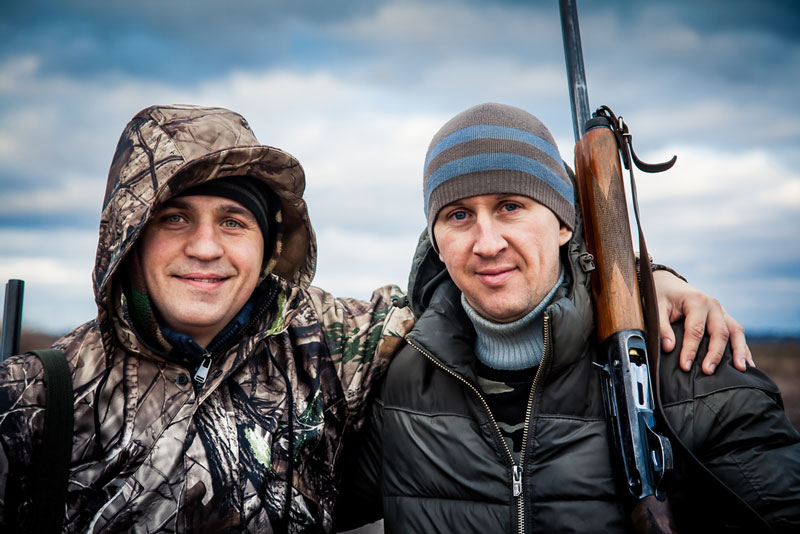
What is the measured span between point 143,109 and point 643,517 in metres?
2.89

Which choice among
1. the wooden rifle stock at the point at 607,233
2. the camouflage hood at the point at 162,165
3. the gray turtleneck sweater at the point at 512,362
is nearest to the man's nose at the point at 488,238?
the gray turtleneck sweater at the point at 512,362

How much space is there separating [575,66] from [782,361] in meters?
24.1

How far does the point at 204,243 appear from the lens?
8.62ft

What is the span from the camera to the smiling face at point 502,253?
265 cm

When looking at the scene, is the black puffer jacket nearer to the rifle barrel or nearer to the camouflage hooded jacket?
the camouflage hooded jacket

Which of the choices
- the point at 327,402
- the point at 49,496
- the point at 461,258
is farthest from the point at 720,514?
the point at 49,496

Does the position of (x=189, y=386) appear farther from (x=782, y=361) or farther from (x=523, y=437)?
(x=782, y=361)

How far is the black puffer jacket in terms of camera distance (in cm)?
223

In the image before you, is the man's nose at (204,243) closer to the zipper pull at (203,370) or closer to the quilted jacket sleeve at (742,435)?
the zipper pull at (203,370)

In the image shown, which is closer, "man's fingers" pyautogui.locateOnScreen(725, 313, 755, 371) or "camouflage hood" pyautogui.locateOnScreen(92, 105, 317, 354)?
"man's fingers" pyautogui.locateOnScreen(725, 313, 755, 371)

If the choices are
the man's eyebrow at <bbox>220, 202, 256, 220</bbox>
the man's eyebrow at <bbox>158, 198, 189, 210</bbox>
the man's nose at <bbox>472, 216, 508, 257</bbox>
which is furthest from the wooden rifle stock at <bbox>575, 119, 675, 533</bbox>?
the man's eyebrow at <bbox>158, 198, 189, 210</bbox>

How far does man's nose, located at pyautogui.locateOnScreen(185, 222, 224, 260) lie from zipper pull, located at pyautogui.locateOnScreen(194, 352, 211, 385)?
47 cm

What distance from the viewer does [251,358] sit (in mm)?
2807

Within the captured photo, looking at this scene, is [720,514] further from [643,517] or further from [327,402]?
[327,402]
